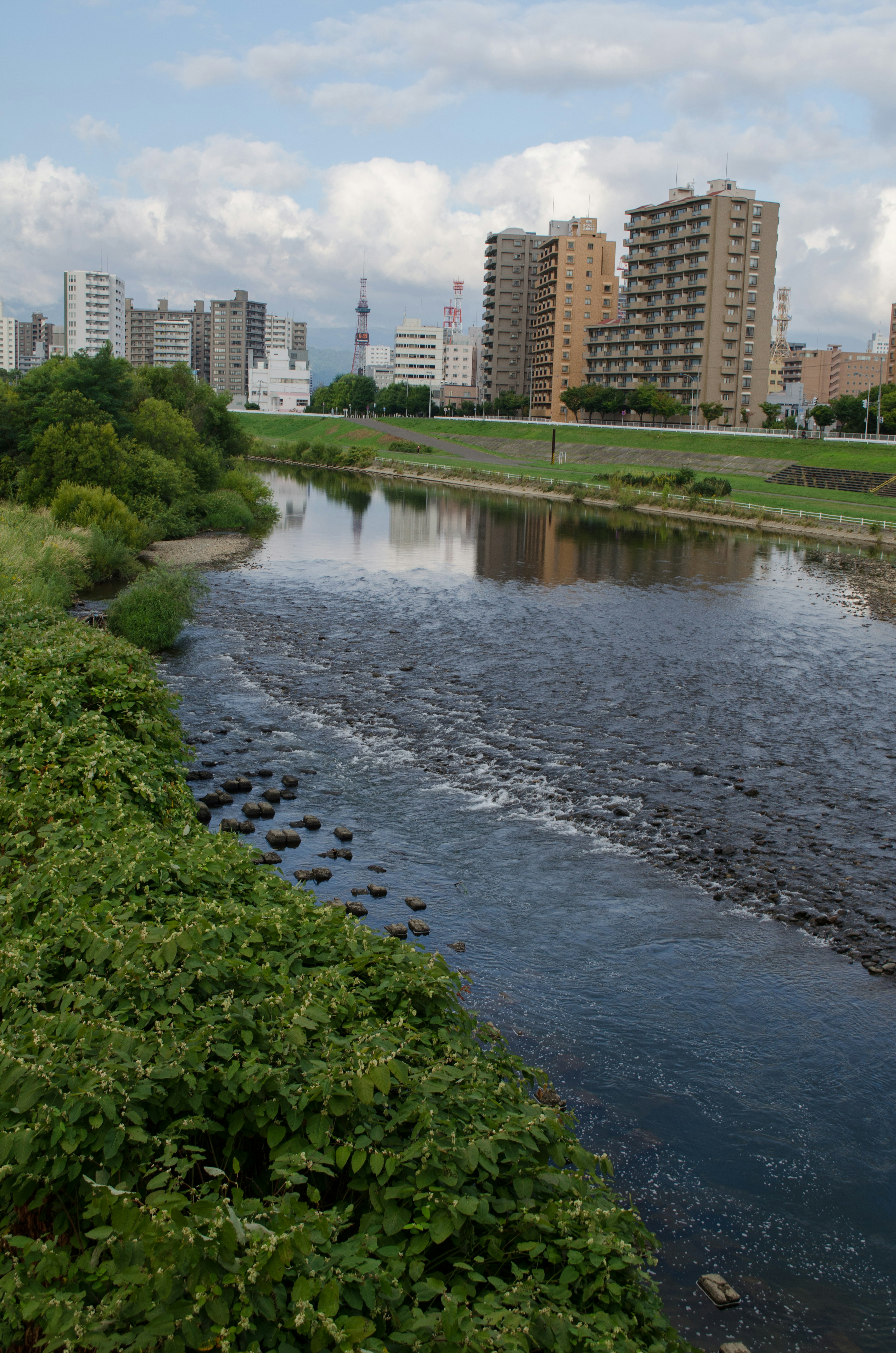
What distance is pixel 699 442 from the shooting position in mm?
104688

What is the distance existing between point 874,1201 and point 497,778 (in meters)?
11.1

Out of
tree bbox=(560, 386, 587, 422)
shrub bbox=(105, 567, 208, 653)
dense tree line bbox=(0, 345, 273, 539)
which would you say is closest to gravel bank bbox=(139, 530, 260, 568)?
dense tree line bbox=(0, 345, 273, 539)

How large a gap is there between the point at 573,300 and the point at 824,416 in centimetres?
6171

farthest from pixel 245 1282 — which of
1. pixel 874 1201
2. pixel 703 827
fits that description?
pixel 703 827

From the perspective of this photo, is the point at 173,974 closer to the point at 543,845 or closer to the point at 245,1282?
the point at 245,1282

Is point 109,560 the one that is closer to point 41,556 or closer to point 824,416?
point 41,556

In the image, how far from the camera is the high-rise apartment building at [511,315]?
184 m

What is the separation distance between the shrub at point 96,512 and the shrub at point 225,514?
13182 millimetres

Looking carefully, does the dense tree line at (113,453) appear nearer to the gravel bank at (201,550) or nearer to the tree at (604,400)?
the gravel bank at (201,550)

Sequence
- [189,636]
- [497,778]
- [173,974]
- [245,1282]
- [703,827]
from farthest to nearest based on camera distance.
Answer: [189,636], [497,778], [703,827], [173,974], [245,1282]

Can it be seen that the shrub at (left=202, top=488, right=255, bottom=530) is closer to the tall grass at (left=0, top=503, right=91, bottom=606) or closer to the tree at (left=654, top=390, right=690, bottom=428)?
the tall grass at (left=0, top=503, right=91, bottom=606)

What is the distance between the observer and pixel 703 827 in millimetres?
17234

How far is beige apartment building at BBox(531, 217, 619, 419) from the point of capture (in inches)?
6225

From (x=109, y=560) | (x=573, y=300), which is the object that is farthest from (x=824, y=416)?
(x=109, y=560)
